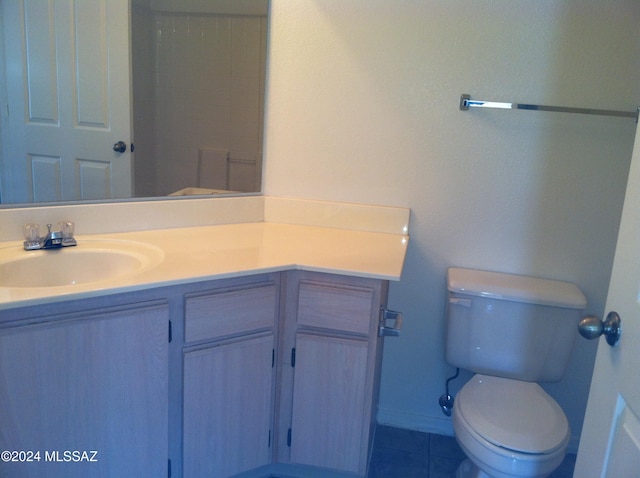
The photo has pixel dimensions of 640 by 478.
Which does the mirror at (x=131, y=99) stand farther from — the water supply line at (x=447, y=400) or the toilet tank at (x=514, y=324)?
the water supply line at (x=447, y=400)

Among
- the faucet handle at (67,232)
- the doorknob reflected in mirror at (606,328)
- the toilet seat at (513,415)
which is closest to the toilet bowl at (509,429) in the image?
the toilet seat at (513,415)

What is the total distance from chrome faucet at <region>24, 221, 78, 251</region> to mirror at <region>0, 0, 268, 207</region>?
115mm

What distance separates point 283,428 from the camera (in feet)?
5.68

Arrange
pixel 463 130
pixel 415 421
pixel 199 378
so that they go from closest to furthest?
pixel 199 378
pixel 463 130
pixel 415 421

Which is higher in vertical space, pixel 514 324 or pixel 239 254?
pixel 239 254

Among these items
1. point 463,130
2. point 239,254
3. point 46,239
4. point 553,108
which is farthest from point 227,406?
point 553,108

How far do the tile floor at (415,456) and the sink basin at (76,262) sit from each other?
1.12 m

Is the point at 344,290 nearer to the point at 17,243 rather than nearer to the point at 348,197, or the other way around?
the point at 348,197

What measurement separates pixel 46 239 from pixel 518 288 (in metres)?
1.52

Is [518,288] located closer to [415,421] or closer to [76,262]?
[415,421]

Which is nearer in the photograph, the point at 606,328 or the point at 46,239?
the point at 606,328

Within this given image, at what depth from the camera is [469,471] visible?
1.85 meters

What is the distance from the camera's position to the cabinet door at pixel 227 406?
5.05 ft

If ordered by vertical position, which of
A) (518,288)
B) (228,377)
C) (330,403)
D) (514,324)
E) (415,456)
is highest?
(518,288)
